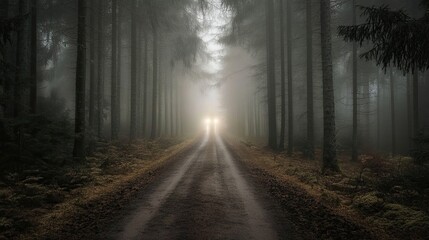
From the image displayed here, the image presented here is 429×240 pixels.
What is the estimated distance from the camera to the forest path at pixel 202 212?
20.9 feet

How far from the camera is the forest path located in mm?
6359

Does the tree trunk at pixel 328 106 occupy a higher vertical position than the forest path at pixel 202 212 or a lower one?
higher

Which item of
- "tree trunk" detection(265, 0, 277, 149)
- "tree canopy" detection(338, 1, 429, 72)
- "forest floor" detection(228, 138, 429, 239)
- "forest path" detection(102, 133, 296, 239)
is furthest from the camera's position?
"tree trunk" detection(265, 0, 277, 149)

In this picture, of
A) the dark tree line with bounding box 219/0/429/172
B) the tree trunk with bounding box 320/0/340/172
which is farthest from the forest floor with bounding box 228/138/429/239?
the dark tree line with bounding box 219/0/429/172

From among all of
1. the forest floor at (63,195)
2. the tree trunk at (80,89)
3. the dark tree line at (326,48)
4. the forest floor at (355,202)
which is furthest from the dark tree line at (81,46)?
the forest floor at (355,202)

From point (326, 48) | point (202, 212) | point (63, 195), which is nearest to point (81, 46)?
point (63, 195)

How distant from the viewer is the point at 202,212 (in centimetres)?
768

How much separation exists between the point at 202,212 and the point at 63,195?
163 inches

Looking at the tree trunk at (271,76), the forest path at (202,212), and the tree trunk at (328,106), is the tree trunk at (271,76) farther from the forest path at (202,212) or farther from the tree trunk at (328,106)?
the forest path at (202,212)

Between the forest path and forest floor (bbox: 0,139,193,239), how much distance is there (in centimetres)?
70

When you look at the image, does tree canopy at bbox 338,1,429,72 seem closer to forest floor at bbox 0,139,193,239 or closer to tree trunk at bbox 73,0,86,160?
forest floor at bbox 0,139,193,239

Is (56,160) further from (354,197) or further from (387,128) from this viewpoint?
(387,128)

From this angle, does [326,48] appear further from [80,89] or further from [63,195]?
[63,195]

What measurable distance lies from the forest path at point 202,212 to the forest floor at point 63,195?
70 cm
